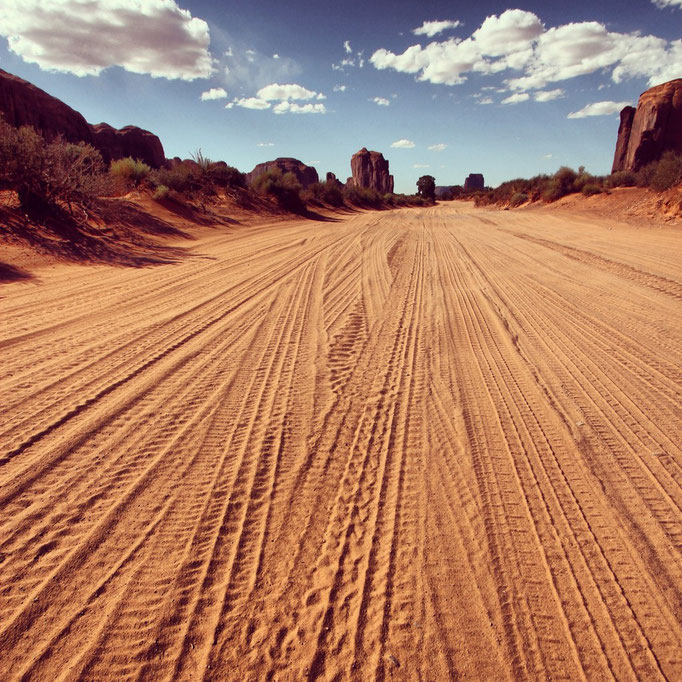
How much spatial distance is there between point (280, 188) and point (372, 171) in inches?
3377

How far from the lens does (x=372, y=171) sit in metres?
108

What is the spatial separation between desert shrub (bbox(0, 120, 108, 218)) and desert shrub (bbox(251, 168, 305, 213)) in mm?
16829

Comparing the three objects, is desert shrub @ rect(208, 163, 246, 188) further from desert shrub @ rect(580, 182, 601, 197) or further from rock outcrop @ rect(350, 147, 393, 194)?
rock outcrop @ rect(350, 147, 393, 194)

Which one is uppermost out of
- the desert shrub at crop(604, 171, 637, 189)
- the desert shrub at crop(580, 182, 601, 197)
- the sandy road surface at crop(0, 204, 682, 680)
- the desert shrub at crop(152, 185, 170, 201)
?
the desert shrub at crop(604, 171, 637, 189)

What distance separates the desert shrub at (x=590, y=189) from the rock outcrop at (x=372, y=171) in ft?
264

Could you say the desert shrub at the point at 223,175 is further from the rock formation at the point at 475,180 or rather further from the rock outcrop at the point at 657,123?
the rock formation at the point at 475,180

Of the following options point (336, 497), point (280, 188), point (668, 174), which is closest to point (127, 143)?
point (280, 188)

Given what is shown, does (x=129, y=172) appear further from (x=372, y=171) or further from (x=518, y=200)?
(x=372, y=171)

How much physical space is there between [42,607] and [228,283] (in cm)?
725

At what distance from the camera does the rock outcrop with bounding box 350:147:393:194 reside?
107 meters

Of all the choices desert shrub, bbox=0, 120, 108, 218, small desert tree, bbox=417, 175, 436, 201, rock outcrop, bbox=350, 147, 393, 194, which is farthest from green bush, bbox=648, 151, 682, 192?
rock outcrop, bbox=350, 147, 393, 194

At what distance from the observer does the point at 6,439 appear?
12.0ft

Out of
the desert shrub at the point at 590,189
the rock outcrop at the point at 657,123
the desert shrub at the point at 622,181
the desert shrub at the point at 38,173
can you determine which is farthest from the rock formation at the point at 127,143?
the rock outcrop at the point at 657,123

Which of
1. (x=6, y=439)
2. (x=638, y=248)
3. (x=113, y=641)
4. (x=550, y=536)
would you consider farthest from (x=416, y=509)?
(x=638, y=248)
